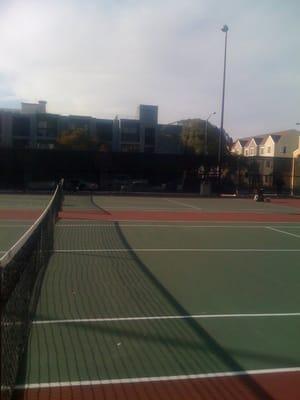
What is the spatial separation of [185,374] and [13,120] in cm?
7736

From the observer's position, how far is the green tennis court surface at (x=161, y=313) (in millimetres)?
4965

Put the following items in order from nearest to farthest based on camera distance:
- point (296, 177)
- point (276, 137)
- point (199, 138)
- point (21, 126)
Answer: point (296, 177), point (199, 138), point (21, 126), point (276, 137)

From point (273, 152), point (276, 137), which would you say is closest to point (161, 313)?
point (273, 152)

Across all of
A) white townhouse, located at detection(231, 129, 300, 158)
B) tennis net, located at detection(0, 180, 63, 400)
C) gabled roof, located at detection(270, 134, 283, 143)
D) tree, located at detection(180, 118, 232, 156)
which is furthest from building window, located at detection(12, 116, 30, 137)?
tennis net, located at detection(0, 180, 63, 400)

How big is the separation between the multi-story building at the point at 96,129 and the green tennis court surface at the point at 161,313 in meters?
64.2

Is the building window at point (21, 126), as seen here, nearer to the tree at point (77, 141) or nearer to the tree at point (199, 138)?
the tree at point (77, 141)

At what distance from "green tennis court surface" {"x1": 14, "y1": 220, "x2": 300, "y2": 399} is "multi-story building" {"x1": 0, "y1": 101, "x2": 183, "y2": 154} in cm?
6424

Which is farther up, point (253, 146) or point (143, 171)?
point (253, 146)

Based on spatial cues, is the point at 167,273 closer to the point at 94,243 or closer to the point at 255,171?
the point at 94,243

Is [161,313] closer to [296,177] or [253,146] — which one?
[296,177]

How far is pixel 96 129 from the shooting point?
80.4 meters

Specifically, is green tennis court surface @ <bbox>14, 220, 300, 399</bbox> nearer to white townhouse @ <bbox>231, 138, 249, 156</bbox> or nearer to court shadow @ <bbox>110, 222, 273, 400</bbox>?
court shadow @ <bbox>110, 222, 273, 400</bbox>

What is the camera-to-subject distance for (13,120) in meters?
77.6

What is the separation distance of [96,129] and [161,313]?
247 feet
